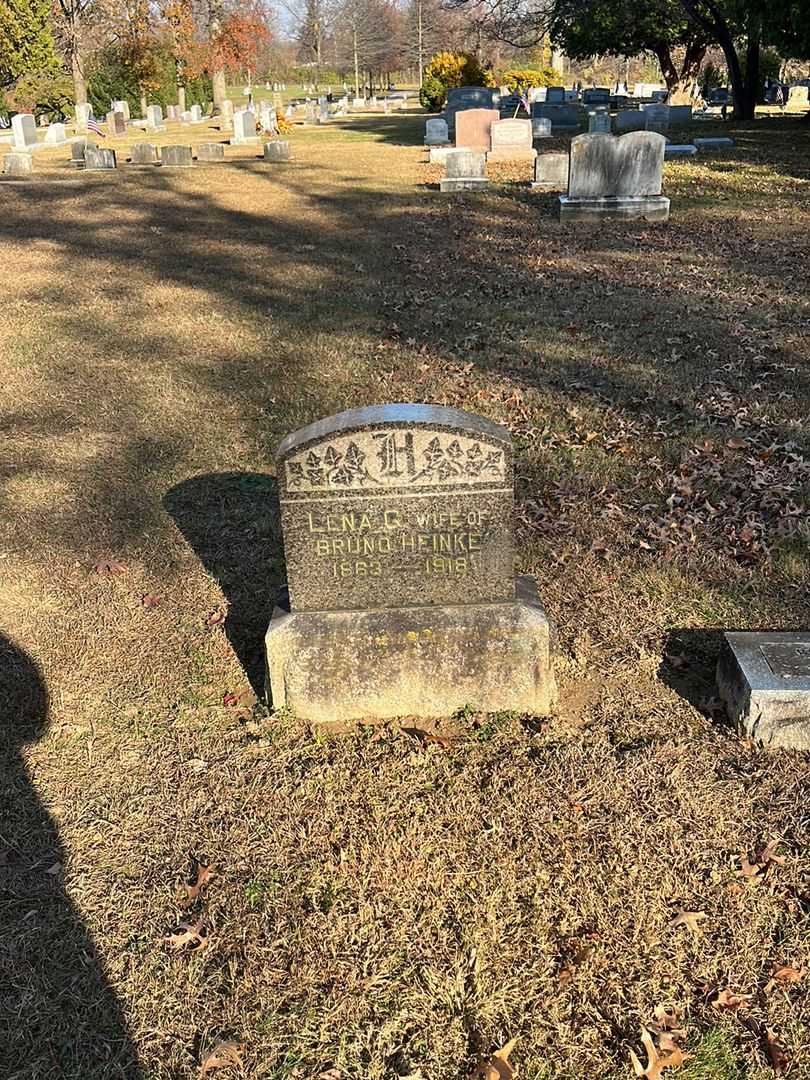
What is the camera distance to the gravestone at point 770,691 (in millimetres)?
3635

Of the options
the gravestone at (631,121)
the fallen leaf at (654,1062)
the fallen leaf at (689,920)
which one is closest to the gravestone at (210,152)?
the gravestone at (631,121)

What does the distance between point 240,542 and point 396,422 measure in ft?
7.60

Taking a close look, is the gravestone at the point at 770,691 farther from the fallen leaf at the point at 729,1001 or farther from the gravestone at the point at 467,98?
the gravestone at the point at 467,98

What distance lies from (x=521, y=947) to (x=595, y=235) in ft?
44.4

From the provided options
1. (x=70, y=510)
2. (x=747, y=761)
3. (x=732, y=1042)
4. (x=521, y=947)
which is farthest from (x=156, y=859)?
(x=70, y=510)

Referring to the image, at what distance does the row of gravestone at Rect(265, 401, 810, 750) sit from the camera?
12.0 ft

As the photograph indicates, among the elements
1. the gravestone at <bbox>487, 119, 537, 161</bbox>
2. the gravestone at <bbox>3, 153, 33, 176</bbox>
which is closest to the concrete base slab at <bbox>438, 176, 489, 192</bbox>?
the gravestone at <bbox>487, 119, 537, 161</bbox>

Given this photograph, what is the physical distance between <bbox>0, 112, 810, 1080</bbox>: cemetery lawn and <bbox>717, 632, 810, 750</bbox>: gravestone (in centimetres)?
11

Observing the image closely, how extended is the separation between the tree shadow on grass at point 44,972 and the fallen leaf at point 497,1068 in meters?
1.03

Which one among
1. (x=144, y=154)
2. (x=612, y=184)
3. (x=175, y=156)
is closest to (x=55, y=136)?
(x=144, y=154)

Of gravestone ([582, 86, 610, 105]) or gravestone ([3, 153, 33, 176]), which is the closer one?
gravestone ([3, 153, 33, 176])

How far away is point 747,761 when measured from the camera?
11.9 ft

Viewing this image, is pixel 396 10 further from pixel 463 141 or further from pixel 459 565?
pixel 459 565

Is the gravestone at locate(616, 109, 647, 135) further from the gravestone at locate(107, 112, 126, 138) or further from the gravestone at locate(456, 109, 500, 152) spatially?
the gravestone at locate(107, 112, 126, 138)
